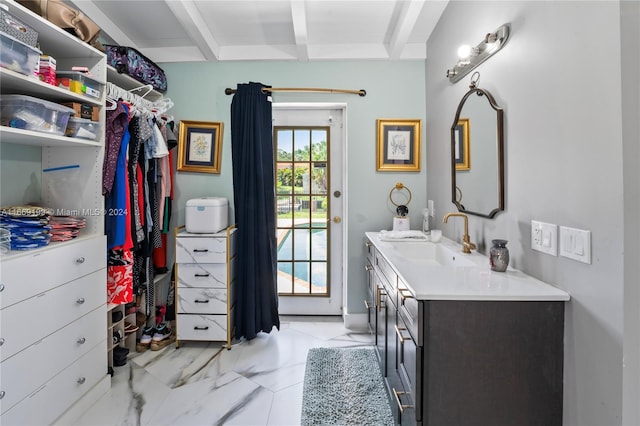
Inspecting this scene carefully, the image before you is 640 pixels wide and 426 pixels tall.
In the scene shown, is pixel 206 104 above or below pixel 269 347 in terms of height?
above

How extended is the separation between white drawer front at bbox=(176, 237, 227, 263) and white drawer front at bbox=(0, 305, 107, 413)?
60 cm

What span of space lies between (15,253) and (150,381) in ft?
3.62

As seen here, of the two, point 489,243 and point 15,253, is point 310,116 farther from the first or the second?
point 15,253

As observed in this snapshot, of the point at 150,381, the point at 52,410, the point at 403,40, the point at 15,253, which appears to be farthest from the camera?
the point at 403,40

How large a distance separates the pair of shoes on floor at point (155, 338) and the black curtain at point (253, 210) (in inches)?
20.5

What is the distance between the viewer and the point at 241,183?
103 inches

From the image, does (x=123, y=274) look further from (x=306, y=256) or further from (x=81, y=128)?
(x=306, y=256)

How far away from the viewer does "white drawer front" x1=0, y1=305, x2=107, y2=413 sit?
1333 mm

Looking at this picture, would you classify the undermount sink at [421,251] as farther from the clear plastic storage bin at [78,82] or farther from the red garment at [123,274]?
the clear plastic storage bin at [78,82]

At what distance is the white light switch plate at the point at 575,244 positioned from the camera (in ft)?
3.36

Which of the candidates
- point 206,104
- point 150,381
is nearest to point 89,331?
point 150,381

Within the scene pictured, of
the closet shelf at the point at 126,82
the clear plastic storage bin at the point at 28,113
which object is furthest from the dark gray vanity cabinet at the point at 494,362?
the closet shelf at the point at 126,82

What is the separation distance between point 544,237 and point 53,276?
2.20 meters

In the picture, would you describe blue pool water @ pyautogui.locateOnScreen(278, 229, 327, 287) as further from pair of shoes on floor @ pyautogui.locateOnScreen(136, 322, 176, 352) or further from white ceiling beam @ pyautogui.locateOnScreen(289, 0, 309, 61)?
white ceiling beam @ pyautogui.locateOnScreen(289, 0, 309, 61)
